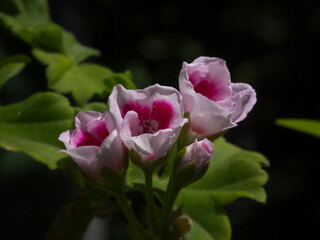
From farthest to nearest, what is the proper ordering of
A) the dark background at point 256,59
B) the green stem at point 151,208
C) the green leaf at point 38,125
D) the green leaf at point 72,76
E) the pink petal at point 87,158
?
the dark background at point 256,59 < the green leaf at point 72,76 < the green leaf at point 38,125 < the green stem at point 151,208 < the pink petal at point 87,158

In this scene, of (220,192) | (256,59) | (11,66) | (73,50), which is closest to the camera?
(220,192)

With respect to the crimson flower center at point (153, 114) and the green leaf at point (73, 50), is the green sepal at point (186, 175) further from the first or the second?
the green leaf at point (73, 50)

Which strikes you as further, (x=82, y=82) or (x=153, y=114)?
(x=82, y=82)

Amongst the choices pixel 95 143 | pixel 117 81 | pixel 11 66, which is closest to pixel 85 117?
pixel 95 143

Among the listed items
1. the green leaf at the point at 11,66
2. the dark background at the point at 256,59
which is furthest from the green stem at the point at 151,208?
the dark background at the point at 256,59

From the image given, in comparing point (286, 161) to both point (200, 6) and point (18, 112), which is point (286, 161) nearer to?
point (200, 6)

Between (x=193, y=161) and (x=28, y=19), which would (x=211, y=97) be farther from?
(x=28, y=19)

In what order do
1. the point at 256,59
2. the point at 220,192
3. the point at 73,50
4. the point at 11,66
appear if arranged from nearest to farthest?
the point at 220,192
the point at 11,66
the point at 73,50
the point at 256,59
